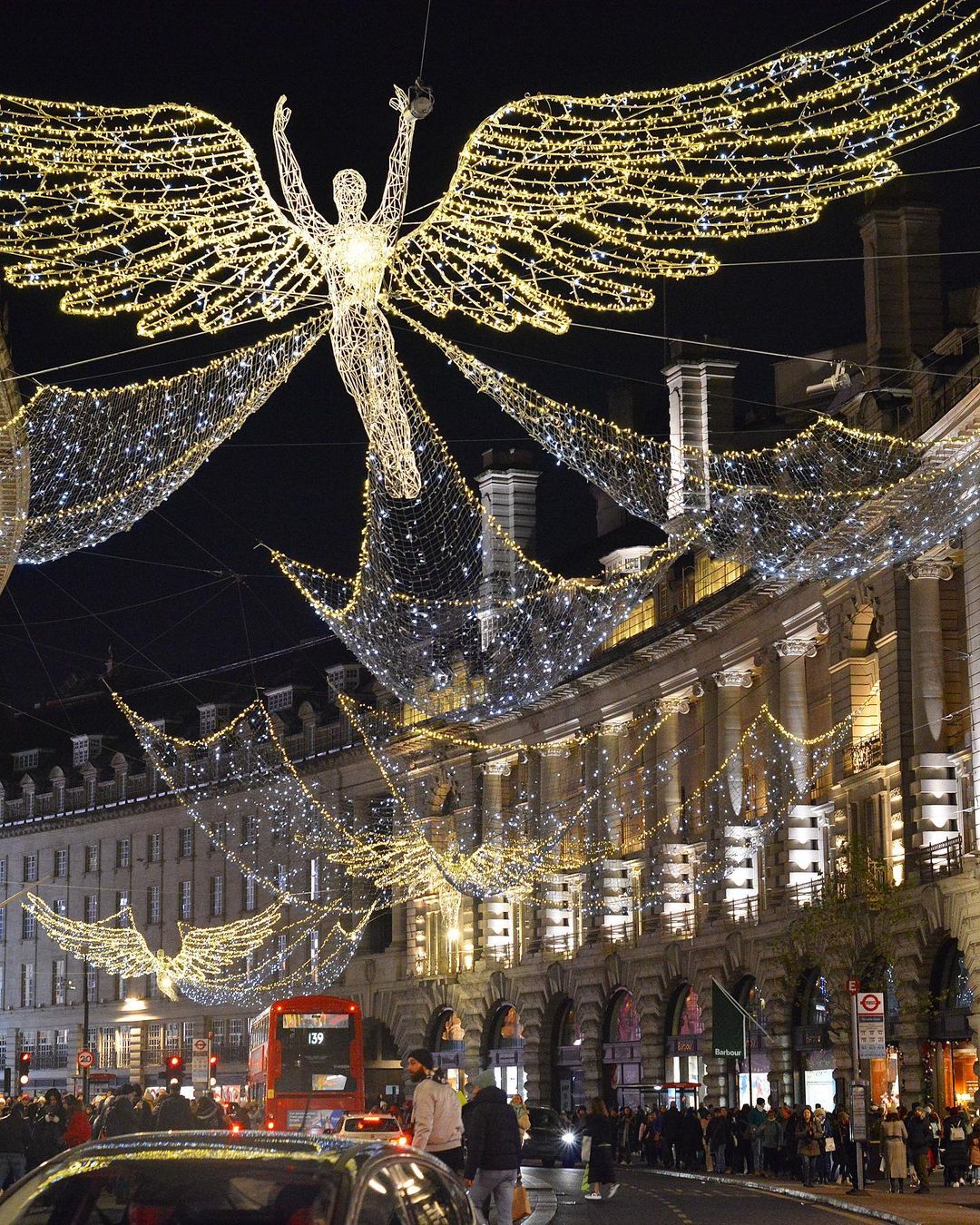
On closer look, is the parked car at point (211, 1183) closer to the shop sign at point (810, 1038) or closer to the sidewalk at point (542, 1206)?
the sidewalk at point (542, 1206)

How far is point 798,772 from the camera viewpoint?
48.6 meters

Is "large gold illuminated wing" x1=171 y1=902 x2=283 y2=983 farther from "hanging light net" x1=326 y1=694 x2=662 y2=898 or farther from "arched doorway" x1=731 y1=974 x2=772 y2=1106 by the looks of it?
"arched doorway" x1=731 y1=974 x2=772 y2=1106

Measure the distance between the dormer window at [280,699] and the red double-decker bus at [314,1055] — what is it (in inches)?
1785

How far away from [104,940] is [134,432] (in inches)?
2828

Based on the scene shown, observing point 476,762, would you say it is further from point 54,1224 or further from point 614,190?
point 54,1224

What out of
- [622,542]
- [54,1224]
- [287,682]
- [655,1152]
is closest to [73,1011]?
[287,682]

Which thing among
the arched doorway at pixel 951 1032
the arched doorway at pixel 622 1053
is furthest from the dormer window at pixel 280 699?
the arched doorway at pixel 951 1032

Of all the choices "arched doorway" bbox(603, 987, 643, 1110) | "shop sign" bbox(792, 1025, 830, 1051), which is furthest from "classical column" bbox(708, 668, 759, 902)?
"arched doorway" bbox(603, 987, 643, 1110)

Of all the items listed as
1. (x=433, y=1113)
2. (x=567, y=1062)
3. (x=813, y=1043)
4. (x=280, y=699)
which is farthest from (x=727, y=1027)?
(x=280, y=699)

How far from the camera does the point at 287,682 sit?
3418 inches

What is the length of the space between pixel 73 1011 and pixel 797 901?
53.4 m

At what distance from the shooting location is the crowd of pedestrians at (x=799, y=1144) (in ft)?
102

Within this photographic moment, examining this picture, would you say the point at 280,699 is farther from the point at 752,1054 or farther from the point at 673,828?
the point at 752,1054

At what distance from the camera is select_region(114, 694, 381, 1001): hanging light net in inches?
3029
